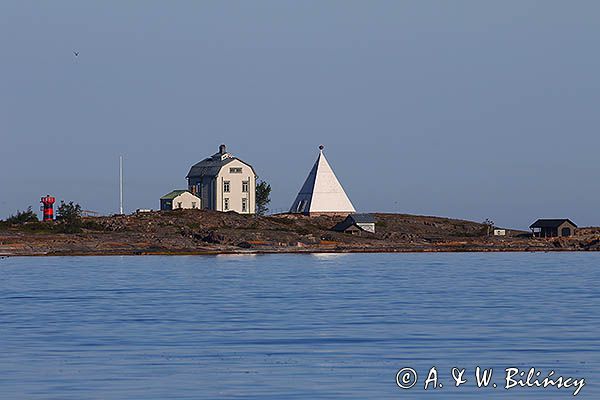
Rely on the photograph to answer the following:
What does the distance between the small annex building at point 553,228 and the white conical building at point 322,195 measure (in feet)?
70.1

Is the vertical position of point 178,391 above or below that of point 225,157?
below

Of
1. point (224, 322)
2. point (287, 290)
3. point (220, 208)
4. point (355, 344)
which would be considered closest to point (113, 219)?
point (220, 208)

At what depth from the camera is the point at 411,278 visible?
222 ft

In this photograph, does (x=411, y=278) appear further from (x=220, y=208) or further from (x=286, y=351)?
(x=220, y=208)

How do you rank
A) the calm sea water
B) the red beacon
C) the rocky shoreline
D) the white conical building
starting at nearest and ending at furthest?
the calm sea water
the rocky shoreline
the red beacon
the white conical building

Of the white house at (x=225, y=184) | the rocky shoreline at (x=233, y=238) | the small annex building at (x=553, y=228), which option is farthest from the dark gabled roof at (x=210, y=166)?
the small annex building at (x=553, y=228)

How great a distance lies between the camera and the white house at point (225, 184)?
427ft

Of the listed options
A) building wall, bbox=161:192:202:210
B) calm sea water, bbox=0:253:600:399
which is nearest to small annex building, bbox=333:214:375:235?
building wall, bbox=161:192:202:210

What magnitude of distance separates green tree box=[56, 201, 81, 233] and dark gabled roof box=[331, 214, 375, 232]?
2735cm

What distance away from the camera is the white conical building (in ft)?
448

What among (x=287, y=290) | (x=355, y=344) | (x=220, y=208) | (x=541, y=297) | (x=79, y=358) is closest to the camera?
(x=79, y=358)

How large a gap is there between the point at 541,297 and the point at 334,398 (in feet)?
95.0

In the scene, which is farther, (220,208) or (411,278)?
(220,208)

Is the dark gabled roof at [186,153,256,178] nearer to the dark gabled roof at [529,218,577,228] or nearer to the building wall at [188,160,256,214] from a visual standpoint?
the building wall at [188,160,256,214]
